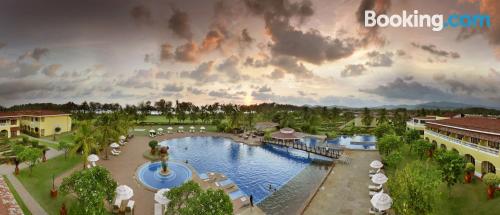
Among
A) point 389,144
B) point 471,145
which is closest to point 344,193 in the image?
point 389,144

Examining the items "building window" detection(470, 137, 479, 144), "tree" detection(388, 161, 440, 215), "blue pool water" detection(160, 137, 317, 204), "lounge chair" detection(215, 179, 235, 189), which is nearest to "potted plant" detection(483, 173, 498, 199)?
"tree" detection(388, 161, 440, 215)

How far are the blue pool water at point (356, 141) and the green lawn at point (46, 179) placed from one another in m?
41.5

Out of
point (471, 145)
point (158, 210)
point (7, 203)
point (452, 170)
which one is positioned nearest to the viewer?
point (452, 170)

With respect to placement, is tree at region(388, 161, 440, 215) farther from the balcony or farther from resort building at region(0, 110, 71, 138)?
resort building at region(0, 110, 71, 138)

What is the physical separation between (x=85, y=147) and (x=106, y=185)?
15.1 m

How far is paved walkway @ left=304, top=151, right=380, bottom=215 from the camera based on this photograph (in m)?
20.6

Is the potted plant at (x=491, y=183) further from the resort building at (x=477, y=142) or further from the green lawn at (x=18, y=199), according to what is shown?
the green lawn at (x=18, y=199)

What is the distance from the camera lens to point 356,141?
178 feet

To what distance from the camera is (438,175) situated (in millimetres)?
18156

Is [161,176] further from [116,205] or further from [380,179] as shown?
[380,179]

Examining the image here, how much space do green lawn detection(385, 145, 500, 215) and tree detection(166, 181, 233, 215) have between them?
12.3 metres

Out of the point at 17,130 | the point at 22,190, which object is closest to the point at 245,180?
the point at 22,190

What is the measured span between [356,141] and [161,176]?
39.0 m

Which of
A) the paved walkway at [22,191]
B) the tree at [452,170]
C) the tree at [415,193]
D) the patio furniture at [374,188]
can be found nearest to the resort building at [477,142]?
the tree at [452,170]
